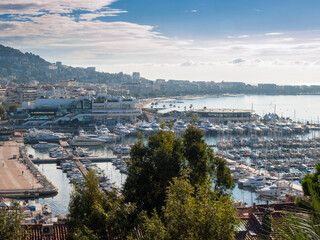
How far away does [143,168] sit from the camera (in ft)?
23.6

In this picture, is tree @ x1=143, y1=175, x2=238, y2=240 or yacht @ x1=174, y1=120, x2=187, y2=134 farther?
yacht @ x1=174, y1=120, x2=187, y2=134

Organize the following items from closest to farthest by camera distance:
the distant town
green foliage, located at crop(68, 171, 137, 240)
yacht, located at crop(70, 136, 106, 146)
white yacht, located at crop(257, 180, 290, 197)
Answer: green foliage, located at crop(68, 171, 137, 240)
white yacht, located at crop(257, 180, 290, 197)
yacht, located at crop(70, 136, 106, 146)
the distant town

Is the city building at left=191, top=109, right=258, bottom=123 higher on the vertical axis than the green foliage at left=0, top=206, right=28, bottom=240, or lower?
lower

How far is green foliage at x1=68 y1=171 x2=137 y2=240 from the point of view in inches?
203

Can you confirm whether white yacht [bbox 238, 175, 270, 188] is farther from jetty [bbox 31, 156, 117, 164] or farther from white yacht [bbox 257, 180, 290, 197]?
jetty [bbox 31, 156, 117, 164]

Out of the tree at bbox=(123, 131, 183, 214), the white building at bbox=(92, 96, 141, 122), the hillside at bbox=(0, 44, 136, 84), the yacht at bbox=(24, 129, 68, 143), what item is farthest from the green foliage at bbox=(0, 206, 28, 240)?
the hillside at bbox=(0, 44, 136, 84)

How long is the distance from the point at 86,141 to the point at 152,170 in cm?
2422

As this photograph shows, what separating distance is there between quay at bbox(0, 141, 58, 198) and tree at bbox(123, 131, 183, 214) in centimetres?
1025

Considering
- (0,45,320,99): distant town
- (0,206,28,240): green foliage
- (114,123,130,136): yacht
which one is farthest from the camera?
(0,45,320,99): distant town

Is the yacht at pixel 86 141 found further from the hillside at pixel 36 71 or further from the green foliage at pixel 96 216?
the hillside at pixel 36 71

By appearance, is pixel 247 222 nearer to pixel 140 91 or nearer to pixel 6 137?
pixel 6 137

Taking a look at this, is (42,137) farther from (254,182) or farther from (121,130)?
(254,182)

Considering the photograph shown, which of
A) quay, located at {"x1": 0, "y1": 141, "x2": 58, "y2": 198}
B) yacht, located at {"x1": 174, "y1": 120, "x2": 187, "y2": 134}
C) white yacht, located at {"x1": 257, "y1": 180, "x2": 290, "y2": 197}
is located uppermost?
yacht, located at {"x1": 174, "y1": 120, "x2": 187, "y2": 134}

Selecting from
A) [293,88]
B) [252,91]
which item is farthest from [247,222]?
[293,88]
